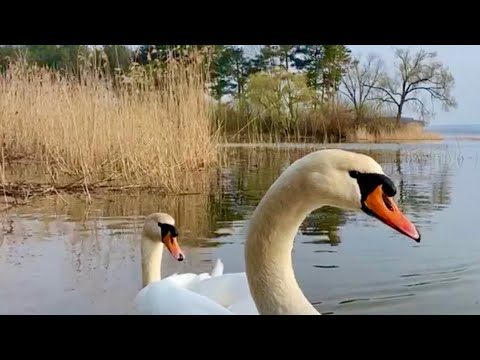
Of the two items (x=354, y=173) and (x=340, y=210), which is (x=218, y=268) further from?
(x=354, y=173)

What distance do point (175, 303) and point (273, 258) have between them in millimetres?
442

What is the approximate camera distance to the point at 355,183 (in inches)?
54.2

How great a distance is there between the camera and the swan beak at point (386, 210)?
137cm

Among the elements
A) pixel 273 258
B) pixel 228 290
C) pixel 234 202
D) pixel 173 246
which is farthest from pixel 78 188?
pixel 273 258

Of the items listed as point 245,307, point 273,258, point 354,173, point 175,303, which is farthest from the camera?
point 245,307

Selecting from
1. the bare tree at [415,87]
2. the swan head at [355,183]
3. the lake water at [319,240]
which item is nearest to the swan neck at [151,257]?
the lake water at [319,240]

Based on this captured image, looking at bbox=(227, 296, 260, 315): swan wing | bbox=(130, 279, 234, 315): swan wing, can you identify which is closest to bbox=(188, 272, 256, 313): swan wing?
bbox=(227, 296, 260, 315): swan wing

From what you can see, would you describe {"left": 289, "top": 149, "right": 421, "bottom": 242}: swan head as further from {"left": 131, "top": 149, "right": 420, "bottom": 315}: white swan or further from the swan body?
the swan body

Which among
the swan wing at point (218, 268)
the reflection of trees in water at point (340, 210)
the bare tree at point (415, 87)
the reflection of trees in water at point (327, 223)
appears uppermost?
the bare tree at point (415, 87)

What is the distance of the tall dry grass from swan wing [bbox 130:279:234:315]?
60cm

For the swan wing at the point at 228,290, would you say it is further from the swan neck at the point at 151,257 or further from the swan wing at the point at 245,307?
the swan neck at the point at 151,257
